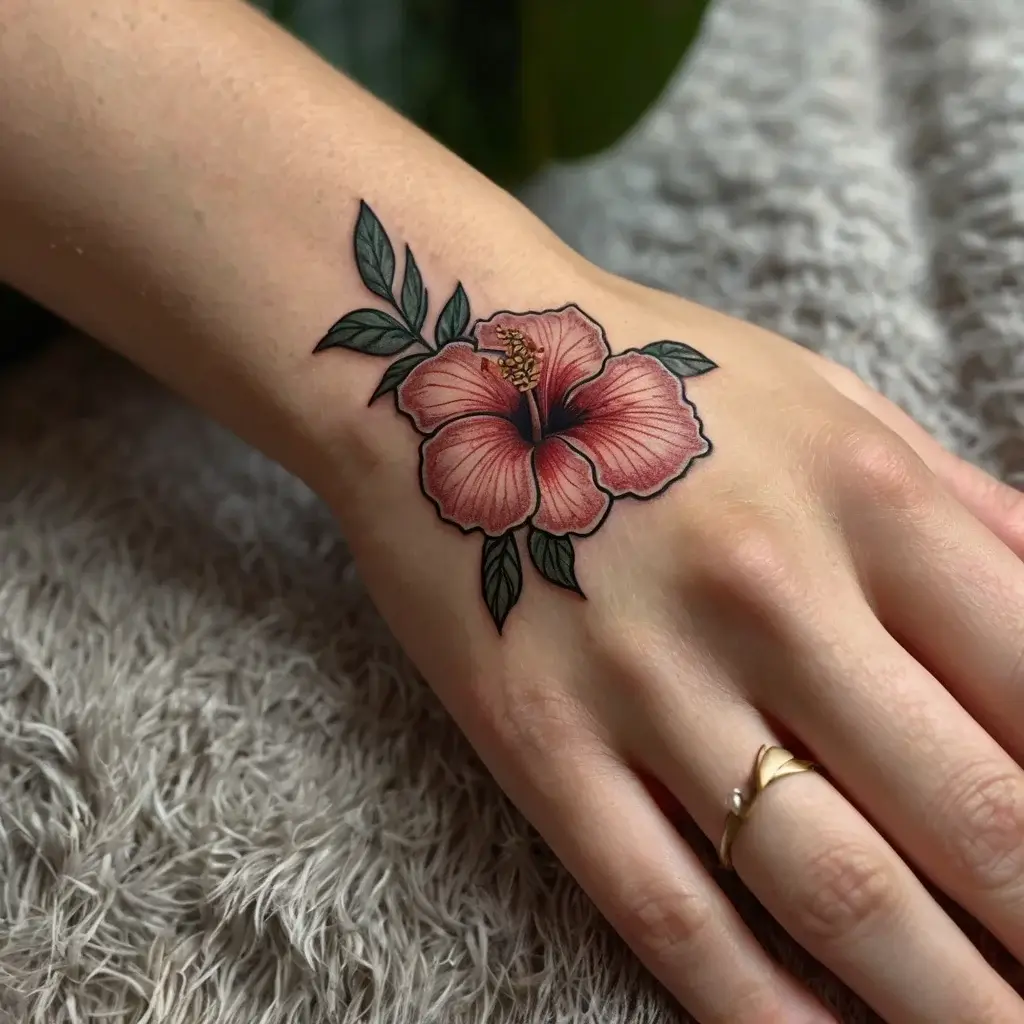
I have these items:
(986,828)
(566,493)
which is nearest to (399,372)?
(566,493)

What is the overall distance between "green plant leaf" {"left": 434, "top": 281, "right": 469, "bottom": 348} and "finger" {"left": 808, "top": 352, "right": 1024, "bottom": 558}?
273 mm

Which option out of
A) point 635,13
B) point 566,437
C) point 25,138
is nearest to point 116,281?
point 25,138

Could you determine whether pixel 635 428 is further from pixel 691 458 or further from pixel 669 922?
pixel 669 922

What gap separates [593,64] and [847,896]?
2.08ft

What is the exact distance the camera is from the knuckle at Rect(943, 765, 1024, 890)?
0.64 meters

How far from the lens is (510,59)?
0.86 m

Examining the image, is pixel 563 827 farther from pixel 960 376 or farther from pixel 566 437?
pixel 960 376

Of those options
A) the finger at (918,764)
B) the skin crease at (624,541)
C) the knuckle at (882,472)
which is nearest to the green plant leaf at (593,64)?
the skin crease at (624,541)

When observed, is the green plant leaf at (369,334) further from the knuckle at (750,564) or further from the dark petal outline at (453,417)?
the knuckle at (750,564)

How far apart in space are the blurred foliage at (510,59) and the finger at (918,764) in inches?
18.7

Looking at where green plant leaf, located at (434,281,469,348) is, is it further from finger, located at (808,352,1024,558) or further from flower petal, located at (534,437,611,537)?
finger, located at (808,352,1024,558)

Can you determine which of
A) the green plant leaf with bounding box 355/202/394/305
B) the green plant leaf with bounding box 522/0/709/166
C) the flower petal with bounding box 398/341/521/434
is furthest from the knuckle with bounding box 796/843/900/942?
the green plant leaf with bounding box 522/0/709/166

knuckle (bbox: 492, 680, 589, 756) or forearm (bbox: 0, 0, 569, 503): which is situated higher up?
forearm (bbox: 0, 0, 569, 503)

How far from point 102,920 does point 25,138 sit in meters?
0.52
